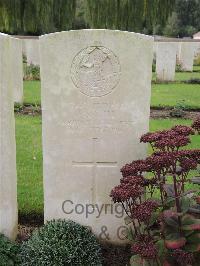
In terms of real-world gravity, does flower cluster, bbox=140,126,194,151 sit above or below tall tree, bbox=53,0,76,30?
below

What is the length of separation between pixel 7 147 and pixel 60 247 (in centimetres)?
82

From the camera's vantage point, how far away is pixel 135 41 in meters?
3.05

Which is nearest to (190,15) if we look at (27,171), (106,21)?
(106,21)

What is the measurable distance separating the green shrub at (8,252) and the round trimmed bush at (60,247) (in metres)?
0.06

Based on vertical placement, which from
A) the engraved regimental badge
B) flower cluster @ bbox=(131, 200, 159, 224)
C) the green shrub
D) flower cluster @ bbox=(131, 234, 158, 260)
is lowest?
the green shrub

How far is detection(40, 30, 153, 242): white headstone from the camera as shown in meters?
3.07

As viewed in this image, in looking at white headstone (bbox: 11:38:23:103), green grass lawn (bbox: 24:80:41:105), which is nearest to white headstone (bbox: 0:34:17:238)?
white headstone (bbox: 11:38:23:103)

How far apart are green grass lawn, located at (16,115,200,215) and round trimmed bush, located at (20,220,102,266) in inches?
32.6

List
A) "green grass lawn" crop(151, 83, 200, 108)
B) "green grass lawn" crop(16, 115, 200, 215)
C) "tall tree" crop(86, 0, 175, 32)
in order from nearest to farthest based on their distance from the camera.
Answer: "green grass lawn" crop(16, 115, 200, 215) → "green grass lawn" crop(151, 83, 200, 108) → "tall tree" crop(86, 0, 175, 32)

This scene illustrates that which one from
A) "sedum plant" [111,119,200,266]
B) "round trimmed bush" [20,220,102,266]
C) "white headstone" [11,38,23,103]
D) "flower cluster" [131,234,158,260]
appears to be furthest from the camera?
"white headstone" [11,38,23,103]

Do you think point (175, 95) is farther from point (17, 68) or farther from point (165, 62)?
point (17, 68)

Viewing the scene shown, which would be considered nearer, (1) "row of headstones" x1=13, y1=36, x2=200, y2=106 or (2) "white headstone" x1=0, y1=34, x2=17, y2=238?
(2) "white headstone" x1=0, y1=34, x2=17, y2=238

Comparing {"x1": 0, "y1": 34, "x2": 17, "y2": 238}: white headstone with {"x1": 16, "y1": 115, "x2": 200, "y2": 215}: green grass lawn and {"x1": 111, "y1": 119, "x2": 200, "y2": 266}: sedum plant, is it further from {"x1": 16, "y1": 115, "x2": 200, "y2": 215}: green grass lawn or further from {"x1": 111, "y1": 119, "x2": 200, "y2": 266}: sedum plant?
{"x1": 111, "y1": 119, "x2": 200, "y2": 266}: sedum plant

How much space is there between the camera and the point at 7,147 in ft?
10.3
